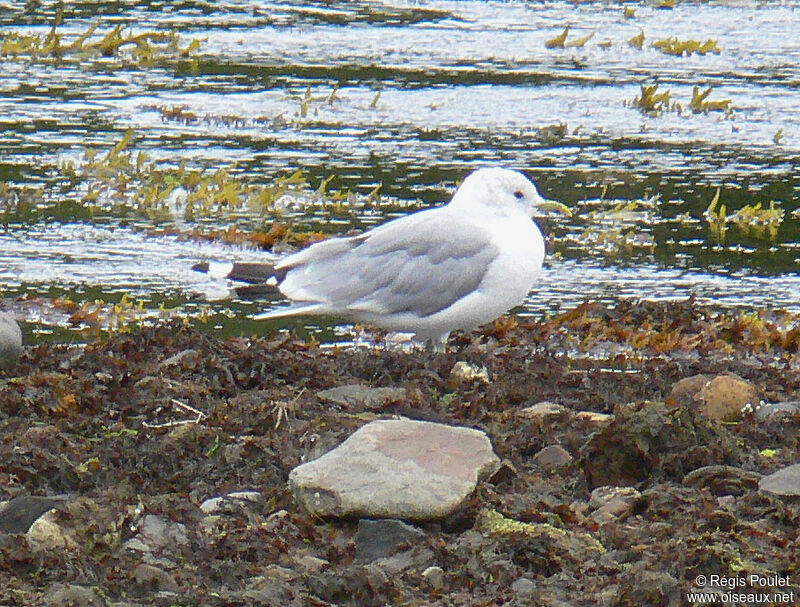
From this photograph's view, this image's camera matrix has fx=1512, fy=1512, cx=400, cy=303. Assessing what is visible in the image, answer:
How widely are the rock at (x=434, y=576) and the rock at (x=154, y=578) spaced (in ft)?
1.70

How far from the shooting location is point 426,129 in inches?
401

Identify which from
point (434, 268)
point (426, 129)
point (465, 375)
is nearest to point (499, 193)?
point (434, 268)

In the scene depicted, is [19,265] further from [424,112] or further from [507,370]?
[424,112]

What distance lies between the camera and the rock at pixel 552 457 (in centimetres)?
401

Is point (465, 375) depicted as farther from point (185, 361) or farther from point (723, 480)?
point (723, 480)

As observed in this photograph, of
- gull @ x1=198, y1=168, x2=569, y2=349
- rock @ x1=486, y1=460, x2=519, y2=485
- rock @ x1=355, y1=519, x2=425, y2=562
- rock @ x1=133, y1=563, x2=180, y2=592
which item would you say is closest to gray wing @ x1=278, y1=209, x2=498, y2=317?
gull @ x1=198, y1=168, x2=569, y2=349

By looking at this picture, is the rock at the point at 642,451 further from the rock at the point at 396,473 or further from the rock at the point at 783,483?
the rock at the point at 396,473

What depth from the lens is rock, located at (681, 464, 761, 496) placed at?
3.73 m

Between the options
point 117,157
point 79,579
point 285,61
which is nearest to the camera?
point 79,579

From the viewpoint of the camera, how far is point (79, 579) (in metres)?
3.11

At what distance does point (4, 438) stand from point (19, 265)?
3080mm

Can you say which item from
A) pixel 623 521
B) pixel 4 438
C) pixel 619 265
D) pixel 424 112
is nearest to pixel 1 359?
pixel 4 438

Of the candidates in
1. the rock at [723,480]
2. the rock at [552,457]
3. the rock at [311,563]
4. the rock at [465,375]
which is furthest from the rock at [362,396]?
the rock at [311,563]

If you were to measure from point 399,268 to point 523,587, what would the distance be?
2.62 m
